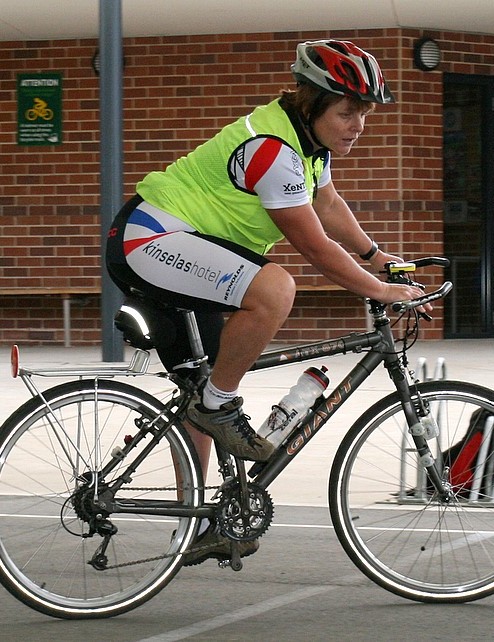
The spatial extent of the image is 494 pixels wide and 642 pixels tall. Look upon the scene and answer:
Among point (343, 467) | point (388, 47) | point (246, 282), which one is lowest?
point (343, 467)

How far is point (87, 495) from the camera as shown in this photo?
418cm

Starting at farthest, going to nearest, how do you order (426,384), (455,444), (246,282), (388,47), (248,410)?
1. (388,47)
2. (248,410)
3. (455,444)
4. (426,384)
5. (246,282)

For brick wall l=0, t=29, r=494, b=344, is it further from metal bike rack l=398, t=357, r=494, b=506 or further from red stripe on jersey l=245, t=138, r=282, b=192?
red stripe on jersey l=245, t=138, r=282, b=192

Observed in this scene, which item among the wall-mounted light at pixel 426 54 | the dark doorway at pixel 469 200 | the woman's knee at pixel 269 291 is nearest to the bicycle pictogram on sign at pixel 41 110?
the wall-mounted light at pixel 426 54

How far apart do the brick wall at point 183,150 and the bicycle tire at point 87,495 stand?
31.2 ft

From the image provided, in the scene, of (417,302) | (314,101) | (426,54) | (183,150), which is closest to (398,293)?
(417,302)

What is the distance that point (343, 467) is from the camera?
4.30m

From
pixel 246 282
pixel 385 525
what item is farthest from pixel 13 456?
pixel 385 525

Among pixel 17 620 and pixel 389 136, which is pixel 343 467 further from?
pixel 389 136

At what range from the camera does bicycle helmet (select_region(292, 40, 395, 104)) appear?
13.4ft

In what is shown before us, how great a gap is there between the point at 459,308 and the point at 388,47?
286 centimetres

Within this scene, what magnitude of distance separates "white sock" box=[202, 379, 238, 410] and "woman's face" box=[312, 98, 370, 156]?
85 centimetres

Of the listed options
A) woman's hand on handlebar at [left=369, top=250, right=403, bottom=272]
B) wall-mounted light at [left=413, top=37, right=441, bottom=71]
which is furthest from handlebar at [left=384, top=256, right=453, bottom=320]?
wall-mounted light at [left=413, top=37, right=441, bottom=71]

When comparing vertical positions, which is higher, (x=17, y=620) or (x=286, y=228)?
(x=286, y=228)
